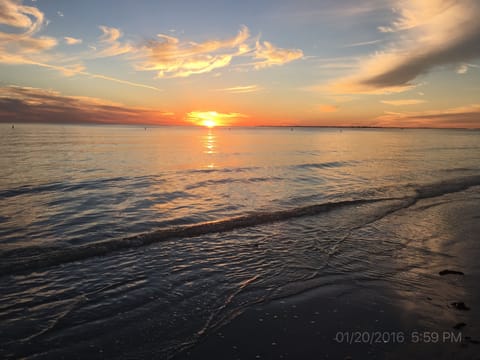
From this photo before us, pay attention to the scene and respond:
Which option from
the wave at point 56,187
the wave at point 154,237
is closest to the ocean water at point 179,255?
the wave at point 154,237

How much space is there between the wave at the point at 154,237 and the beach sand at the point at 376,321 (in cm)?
556

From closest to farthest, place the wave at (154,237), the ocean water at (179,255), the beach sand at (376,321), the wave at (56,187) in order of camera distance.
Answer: the beach sand at (376,321), the ocean water at (179,255), the wave at (154,237), the wave at (56,187)

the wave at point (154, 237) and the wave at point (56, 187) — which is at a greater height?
the wave at point (56, 187)

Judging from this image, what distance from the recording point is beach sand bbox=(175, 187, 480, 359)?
5.08 metres

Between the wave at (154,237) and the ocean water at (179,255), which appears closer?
the ocean water at (179,255)

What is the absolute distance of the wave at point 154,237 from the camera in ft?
28.8

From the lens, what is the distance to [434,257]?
932 centimetres

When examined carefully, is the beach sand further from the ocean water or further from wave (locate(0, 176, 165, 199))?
wave (locate(0, 176, 165, 199))

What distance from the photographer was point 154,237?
36.5ft

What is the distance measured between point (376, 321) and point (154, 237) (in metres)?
7.80

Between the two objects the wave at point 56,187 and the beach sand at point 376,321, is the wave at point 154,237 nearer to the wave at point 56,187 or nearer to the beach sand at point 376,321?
the beach sand at point 376,321

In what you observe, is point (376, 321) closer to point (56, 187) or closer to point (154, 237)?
point (154, 237)

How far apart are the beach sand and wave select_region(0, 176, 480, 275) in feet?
18.2

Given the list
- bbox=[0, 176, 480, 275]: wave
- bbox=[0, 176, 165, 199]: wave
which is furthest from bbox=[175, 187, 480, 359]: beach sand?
bbox=[0, 176, 165, 199]: wave
